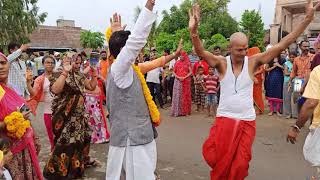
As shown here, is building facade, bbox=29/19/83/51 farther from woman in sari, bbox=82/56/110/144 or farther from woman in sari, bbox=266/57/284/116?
woman in sari, bbox=82/56/110/144

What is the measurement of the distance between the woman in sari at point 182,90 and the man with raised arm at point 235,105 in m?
5.88

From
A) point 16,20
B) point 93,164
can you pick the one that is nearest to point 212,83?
point 93,164

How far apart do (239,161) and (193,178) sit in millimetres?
1244

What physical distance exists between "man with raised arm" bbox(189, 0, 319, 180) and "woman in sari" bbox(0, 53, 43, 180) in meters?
1.84

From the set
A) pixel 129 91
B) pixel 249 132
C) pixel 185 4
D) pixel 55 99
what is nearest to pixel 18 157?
pixel 129 91

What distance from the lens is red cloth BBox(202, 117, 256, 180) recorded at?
397cm

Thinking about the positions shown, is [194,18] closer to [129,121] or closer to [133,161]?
[129,121]

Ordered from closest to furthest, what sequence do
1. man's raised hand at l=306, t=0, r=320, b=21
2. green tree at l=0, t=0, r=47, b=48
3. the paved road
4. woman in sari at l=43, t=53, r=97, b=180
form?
man's raised hand at l=306, t=0, r=320, b=21 → woman in sari at l=43, t=53, r=97, b=180 → the paved road → green tree at l=0, t=0, r=47, b=48

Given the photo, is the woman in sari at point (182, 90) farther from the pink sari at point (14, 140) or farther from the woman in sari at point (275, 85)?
the pink sari at point (14, 140)

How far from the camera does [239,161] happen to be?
3.95 meters

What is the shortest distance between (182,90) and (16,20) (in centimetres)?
2075

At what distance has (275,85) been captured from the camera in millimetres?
9602

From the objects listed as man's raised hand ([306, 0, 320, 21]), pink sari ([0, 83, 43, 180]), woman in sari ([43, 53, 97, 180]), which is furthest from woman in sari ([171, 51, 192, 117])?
pink sari ([0, 83, 43, 180])

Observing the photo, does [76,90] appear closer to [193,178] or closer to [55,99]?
[55,99]
